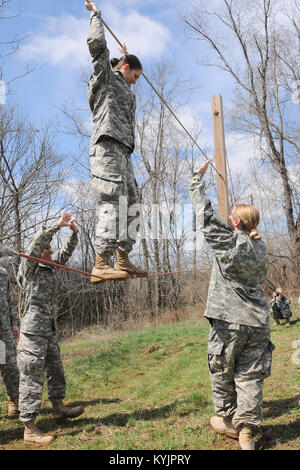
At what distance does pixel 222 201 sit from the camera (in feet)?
17.3

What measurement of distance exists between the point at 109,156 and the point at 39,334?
2.27 m

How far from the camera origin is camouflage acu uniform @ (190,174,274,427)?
11.6 feet

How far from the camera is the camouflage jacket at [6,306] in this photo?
572cm

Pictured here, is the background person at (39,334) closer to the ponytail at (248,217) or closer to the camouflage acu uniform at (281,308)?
the ponytail at (248,217)

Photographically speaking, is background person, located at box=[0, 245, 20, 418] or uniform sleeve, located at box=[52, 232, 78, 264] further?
background person, located at box=[0, 245, 20, 418]

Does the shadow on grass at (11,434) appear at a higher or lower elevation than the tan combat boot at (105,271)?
lower

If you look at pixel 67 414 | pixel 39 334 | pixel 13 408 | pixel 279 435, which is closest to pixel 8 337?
pixel 13 408

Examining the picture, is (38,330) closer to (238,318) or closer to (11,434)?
(11,434)

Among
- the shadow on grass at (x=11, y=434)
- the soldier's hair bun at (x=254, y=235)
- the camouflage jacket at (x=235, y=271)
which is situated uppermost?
the soldier's hair bun at (x=254, y=235)

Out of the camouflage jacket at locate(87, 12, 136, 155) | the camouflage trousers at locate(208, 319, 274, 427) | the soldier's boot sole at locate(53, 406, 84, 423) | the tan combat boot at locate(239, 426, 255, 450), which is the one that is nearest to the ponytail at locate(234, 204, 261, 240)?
the camouflage trousers at locate(208, 319, 274, 427)

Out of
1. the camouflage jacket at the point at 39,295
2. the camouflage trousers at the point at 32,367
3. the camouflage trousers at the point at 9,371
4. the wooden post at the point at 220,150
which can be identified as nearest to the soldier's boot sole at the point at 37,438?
the camouflage trousers at the point at 32,367

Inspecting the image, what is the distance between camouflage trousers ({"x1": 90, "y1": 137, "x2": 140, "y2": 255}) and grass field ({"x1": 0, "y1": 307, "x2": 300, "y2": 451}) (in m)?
2.09

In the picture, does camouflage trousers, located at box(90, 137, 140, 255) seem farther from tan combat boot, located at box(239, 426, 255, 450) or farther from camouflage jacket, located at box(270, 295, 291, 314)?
camouflage jacket, located at box(270, 295, 291, 314)
